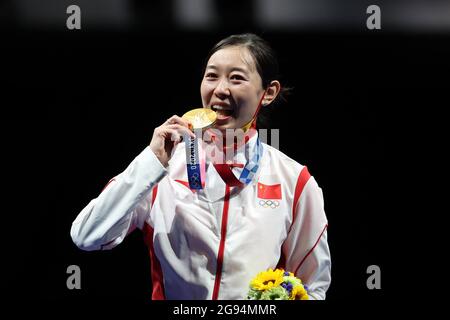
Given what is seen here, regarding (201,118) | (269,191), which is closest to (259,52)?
(201,118)

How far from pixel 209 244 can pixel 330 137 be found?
3.53 feet

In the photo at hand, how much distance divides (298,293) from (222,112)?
71 cm

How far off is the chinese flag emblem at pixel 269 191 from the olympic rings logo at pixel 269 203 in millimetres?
17

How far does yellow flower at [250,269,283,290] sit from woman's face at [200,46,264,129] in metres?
0.58

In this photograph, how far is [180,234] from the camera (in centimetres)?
213

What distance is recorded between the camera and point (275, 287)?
194 centimetres

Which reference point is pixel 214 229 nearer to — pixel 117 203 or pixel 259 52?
pixel 117 203

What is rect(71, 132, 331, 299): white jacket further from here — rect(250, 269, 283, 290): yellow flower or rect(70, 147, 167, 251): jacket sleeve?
rect(250, 269, 283, 290): yellow flower

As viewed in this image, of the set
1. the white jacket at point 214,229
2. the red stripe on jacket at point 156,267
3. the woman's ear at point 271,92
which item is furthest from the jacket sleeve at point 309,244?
the red stripe on jacket at point 156,267

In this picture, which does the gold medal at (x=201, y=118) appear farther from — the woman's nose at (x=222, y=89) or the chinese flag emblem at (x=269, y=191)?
the chinese flag emblem at (x=269, y=191)

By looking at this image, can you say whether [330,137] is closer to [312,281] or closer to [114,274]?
[312,281]

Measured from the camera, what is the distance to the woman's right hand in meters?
2.02

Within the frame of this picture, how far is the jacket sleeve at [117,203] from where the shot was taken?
77.7 inches
